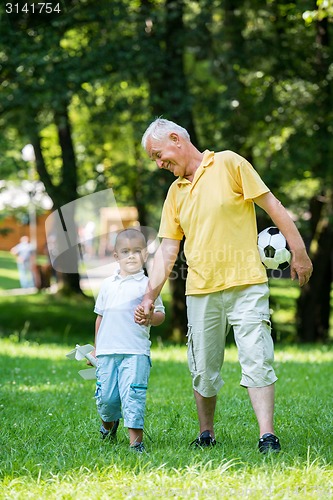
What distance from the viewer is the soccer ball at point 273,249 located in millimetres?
5199

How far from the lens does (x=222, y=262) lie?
5.14 metres

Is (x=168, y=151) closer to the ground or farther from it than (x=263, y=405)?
farther from it

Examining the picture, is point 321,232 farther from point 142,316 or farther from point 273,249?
point 142,316

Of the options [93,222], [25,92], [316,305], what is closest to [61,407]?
[93,222]

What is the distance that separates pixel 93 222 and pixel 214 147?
8.09 m

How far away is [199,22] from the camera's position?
15.4 metres

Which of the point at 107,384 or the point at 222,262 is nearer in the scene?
the point at 222,262

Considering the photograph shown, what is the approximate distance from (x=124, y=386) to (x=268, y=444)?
957 millimetres

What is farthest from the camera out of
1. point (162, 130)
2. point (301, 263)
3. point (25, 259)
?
point (25, 259)

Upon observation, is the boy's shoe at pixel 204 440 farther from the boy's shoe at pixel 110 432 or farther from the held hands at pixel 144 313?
the held hands at pixel 144 313

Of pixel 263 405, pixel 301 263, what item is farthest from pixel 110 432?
pixel 301 263

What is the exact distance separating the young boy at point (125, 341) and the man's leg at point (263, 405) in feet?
2.27

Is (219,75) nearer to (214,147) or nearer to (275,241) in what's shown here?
(214,147)

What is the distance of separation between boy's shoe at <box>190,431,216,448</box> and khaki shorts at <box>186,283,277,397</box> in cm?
25
